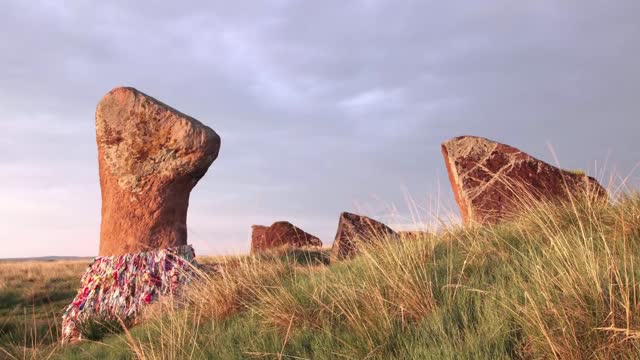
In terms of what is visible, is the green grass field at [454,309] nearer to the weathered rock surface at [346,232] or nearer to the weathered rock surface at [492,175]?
the weathered rock surface at [492,175]

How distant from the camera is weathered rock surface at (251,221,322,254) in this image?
1979 centimetres

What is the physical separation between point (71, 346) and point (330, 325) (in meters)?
4.33

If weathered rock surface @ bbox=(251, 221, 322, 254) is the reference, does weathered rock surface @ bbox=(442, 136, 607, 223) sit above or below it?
above

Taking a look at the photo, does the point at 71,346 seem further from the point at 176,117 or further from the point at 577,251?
the point at 577,251

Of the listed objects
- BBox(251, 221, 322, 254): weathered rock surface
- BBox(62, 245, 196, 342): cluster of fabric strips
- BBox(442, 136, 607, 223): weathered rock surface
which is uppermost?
BBox(442, 136, 607, 223): weathered rock surface

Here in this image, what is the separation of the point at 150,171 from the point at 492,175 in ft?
17.6

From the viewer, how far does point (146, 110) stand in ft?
28.6

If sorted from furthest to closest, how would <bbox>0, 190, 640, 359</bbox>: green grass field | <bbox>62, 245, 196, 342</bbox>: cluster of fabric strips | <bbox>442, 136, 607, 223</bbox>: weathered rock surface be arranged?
1. <bbox>442, 136, 607, 223</bbox>: weathered rock surface
2. <bbox>62, 245, 196, 342</bbox>: cluster of fabric strips
3. <bbox>0, 190, 640, 359</bbox>: green grass field

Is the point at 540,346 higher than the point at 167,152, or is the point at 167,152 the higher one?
the point at 167,152

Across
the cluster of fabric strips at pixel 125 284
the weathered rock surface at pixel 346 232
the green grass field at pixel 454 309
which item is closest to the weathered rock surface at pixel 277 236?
the weathered rock surface at pixel 346 232

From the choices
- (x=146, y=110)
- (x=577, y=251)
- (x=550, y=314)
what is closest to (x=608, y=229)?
(x=577, y=251)

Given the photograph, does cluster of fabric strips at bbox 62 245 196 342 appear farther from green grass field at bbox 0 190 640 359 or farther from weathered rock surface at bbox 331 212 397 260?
weathered rock surface at bbox 331 212 397 260

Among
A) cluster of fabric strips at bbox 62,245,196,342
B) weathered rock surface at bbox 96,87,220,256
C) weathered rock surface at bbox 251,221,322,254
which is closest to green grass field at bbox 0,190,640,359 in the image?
cluster of fabric strips at bbox 62,245,196,342

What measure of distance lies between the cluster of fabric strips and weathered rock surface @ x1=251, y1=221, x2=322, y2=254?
11243 mm
